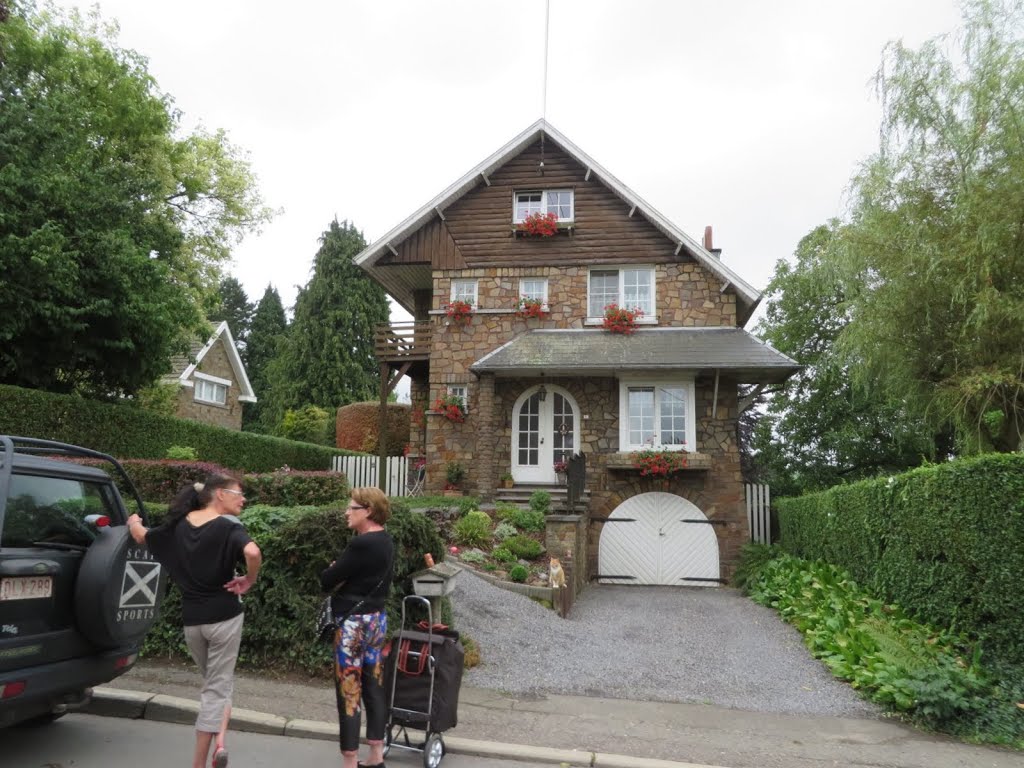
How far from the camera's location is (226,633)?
418cm

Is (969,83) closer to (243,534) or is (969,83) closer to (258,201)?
(243,534)

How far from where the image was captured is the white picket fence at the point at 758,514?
16969 mm

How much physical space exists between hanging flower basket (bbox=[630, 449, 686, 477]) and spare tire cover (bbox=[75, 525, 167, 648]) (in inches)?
472

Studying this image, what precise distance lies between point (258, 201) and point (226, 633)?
72.2 ft

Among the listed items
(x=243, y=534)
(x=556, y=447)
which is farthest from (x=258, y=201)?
(x=243, y=534)

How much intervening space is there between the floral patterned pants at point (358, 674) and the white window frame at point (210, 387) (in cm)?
2838

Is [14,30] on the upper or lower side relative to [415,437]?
upper

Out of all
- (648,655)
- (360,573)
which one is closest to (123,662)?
(360,573)

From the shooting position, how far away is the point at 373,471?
63.4 feet

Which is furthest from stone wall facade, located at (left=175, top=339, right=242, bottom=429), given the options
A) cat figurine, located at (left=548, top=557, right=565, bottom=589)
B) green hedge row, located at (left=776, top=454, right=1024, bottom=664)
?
green hedge row, located at (left=776, top=454, right=1024, bottom=664)

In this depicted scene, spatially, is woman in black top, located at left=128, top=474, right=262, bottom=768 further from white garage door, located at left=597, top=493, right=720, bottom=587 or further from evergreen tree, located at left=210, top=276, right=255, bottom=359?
evergreen tree, located at left=210, top=276, right=255, bottom=359

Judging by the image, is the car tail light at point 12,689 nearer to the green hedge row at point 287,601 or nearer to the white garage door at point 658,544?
the green hedge row at point 287,601

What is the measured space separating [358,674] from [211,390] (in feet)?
98.4

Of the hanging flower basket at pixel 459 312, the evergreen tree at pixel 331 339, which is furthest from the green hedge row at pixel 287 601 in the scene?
the evergreen tree at pixel 331 339
